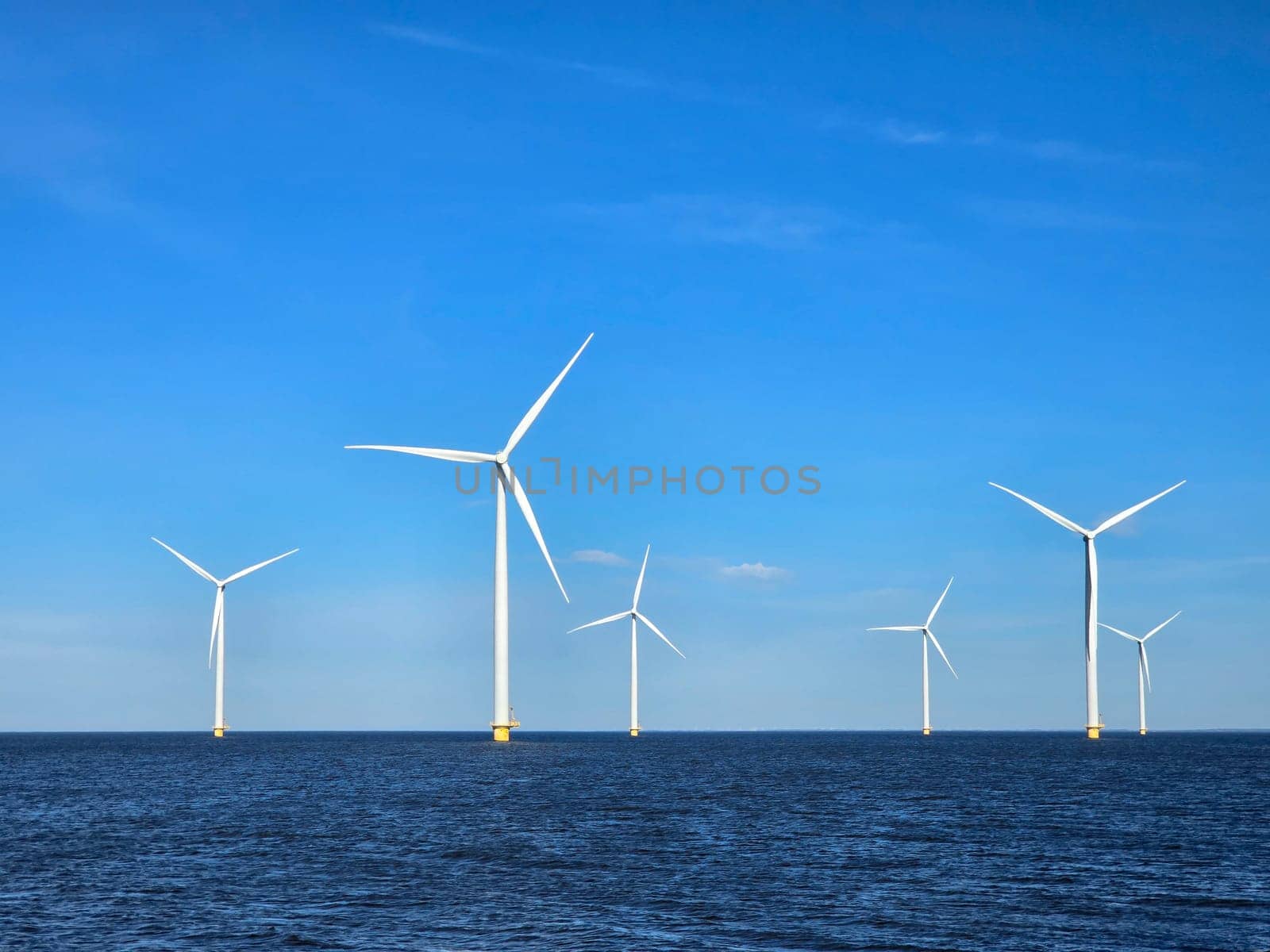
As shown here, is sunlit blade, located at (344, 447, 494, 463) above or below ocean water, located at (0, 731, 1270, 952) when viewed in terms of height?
above

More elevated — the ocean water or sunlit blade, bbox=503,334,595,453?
sunlit blade, bbox=503,334,595,453

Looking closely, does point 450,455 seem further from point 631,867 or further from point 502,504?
point 631,867

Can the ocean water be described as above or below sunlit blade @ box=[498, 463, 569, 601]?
below

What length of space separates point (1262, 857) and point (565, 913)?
27.9m

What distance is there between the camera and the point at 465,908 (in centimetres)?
3712

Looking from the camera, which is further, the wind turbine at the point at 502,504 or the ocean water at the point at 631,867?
the wind turbine at the point at 502,504

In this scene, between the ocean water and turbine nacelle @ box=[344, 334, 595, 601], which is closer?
the ocean water

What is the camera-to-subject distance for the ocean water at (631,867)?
33719 millimetres

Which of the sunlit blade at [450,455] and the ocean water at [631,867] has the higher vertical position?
the sunlit blade at [450,455]

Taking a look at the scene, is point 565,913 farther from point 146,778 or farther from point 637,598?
point 637,598

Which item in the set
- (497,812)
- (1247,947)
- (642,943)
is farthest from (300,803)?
(1247,947)

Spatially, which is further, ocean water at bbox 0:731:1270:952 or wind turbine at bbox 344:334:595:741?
wind turbine at bbox 344:334:595:741

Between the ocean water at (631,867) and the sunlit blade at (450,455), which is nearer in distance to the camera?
the ocean water at (631,867)

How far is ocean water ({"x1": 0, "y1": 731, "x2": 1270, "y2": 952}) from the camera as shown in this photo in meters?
33.7
